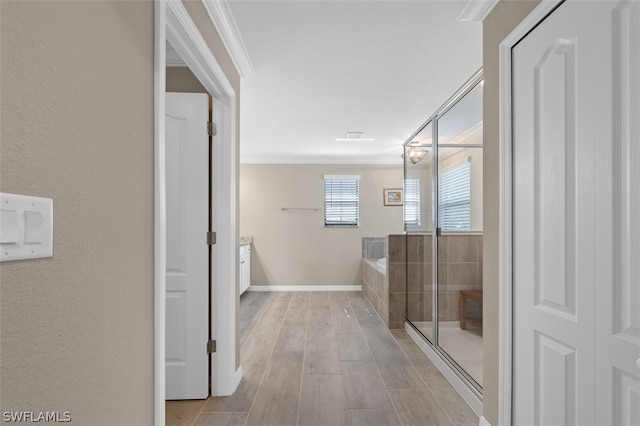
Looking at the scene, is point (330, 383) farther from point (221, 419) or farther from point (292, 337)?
point (292, 337)

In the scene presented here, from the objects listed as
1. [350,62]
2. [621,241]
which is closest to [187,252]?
[350,62]

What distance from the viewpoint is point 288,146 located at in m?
5.90

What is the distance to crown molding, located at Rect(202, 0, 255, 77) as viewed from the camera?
207cm

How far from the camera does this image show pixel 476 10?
6.73 ft

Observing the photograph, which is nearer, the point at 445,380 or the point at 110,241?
the point at 110,241

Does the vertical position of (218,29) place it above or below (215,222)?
above

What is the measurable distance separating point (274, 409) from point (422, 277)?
6.51ft

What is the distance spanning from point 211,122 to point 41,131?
1803 millimetres

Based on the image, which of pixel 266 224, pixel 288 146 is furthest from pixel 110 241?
pixel 266 224

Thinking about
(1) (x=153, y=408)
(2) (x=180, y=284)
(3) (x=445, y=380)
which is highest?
(2) (x=180, y=284)

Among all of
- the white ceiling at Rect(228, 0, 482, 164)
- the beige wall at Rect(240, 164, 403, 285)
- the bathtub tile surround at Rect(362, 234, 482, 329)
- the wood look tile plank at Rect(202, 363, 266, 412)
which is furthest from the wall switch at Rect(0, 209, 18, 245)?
the beige wall at Rect(240, 164, 403, 285)

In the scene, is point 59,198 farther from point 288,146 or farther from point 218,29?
point 288,146

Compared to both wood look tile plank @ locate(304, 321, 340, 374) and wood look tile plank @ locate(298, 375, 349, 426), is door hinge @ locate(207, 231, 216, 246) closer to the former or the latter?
wood look tile plank @ locate(298, 375, 349, 426)

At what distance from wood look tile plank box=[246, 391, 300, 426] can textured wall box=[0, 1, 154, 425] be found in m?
1.07
